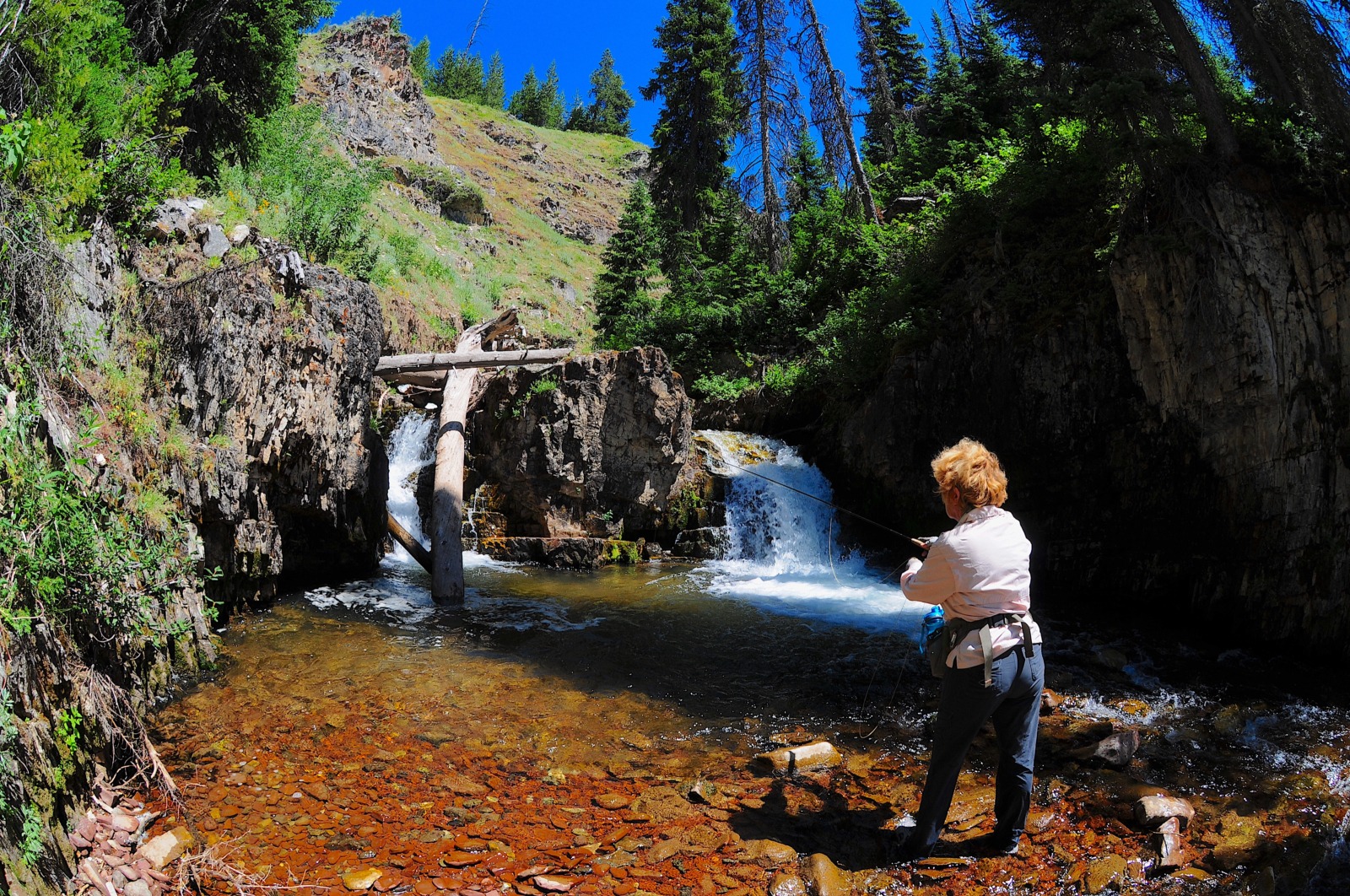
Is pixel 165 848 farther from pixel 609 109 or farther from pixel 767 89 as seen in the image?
pixel 609 109

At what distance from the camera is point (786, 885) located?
11.5 ft

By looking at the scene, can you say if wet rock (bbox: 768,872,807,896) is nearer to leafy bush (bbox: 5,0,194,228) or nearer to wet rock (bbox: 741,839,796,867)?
wet rock (bbox: 741,839,796,867)

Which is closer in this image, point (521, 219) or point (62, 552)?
point (62, 552)

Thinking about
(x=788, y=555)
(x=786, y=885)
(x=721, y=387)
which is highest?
(x=721, y=387)

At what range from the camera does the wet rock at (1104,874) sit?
3.43m

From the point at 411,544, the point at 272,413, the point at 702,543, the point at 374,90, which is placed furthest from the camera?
the point at 374,90

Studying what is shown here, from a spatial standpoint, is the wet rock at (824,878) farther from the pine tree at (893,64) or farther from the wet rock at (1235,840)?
the pine tree at (893,64)

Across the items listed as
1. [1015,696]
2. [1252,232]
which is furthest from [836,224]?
[1015,696]

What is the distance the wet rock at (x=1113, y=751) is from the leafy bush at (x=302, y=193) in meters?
11.9

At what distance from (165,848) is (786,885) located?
297 cm

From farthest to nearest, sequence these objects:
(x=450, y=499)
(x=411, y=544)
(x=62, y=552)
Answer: (x=411, y=544) → (x=450, y=499) → (x=62, y=552)

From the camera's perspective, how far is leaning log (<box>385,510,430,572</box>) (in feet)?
33.5

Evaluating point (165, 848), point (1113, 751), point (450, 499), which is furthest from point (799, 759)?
point (450, 499)

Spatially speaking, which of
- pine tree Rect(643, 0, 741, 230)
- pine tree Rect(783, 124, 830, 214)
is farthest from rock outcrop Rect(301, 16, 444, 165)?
pine tree Rect(783, 124, 830, 214)
